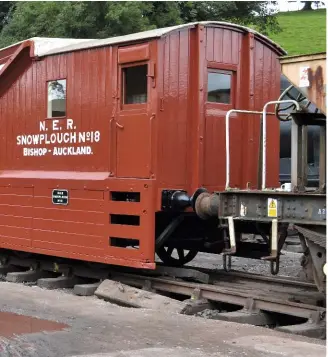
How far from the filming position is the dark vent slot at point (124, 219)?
8.71 m

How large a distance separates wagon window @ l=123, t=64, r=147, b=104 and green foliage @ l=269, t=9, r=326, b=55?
32173 millimetres

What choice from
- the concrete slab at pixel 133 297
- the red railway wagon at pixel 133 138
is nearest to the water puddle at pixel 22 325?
the concrete slab at pixel 133 297

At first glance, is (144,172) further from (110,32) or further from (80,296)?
(110,32)

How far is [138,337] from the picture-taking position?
6.48 meters

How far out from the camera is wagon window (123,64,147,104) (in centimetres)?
862

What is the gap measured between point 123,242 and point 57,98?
8.07 ft

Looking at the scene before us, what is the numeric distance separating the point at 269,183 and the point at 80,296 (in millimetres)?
3093

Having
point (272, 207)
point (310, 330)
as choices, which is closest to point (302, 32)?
point (272, 207)

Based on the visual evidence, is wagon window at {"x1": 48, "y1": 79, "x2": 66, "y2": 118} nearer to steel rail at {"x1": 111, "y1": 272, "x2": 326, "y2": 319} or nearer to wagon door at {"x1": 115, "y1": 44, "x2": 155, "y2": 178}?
wagon door at {"x1": 115, "y1": 44, "x2": 155, "y2": 178}

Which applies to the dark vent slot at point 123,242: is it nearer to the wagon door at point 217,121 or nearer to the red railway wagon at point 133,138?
the red railway wagon at point 133,138

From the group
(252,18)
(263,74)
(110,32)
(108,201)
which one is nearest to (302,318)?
(108,201)

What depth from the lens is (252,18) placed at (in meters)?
25.3

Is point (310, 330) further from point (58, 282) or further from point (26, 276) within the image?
point (26, 276)

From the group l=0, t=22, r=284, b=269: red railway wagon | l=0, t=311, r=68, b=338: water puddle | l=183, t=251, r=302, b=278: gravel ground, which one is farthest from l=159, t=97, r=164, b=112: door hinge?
l=183, t=251, r=302, b=278: gravel ground
